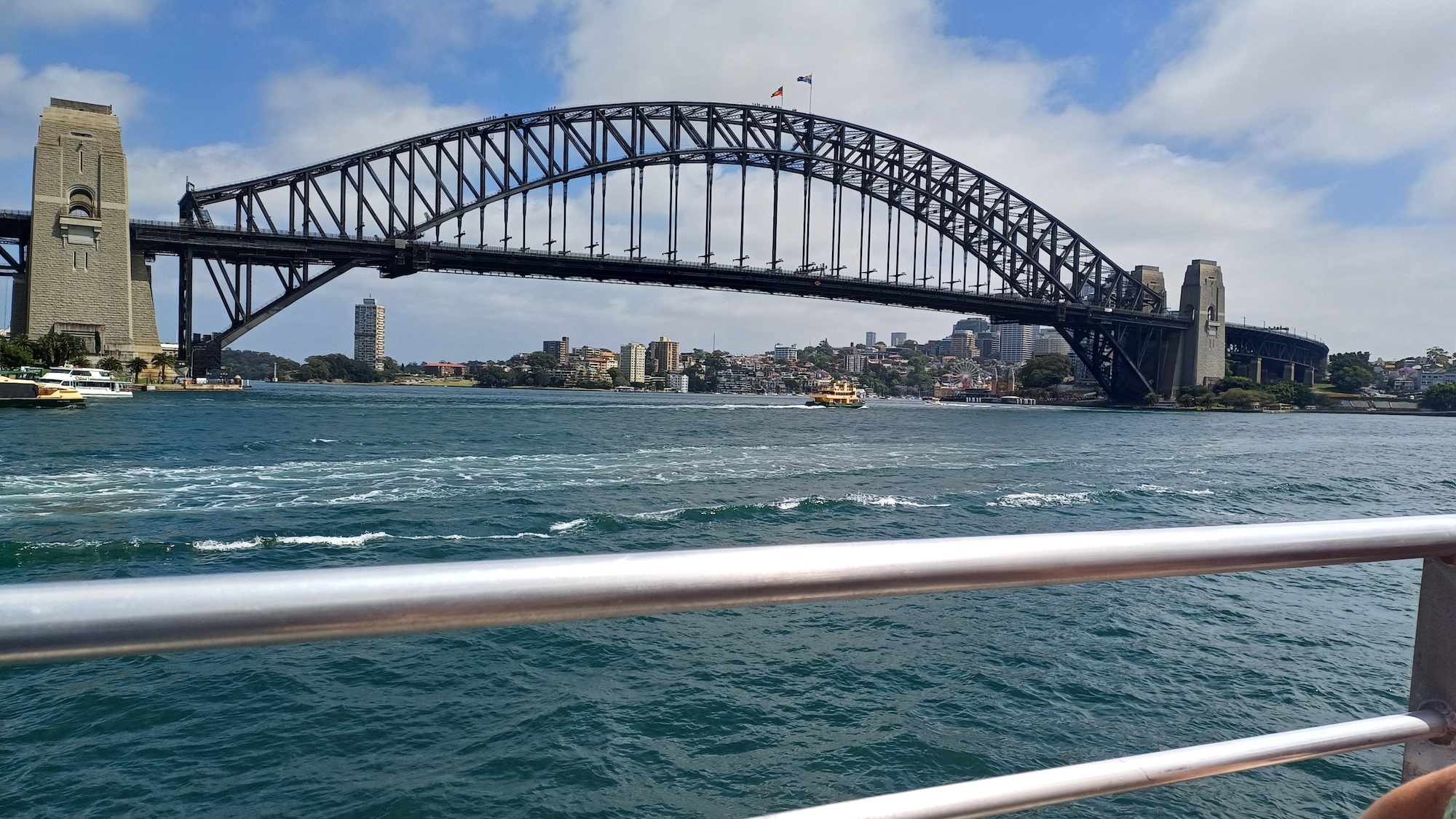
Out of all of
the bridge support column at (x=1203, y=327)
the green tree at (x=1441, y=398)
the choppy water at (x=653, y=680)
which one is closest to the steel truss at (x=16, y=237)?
the choppy water at (x=653, y=680)

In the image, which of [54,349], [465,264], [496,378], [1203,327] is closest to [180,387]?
[54,349]

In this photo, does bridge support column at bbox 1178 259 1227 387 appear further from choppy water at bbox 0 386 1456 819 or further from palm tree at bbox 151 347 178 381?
palm tree at bbox 151 347 178 381

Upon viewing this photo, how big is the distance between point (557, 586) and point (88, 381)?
4391 cm

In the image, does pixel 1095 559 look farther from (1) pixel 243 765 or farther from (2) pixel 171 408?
(2) pixel 171 408

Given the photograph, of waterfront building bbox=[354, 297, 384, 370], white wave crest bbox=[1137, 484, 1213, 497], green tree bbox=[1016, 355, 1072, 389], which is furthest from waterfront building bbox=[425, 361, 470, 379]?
white wave crest bbox=[1137, 484, 1213, 497]

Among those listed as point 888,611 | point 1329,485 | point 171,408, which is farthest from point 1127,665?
point 171,408

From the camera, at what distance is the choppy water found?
404 cm

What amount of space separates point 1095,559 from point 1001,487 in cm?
1517

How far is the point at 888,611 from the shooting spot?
689 centimetres

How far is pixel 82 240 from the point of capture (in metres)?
42.2

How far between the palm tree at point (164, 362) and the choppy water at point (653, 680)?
126 feet

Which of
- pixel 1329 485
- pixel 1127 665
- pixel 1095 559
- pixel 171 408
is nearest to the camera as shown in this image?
pixel 1095 559

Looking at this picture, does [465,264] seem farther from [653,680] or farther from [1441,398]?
[1441,398]

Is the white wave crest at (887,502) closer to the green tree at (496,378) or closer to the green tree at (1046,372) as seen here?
the green tree at (1046,372)
